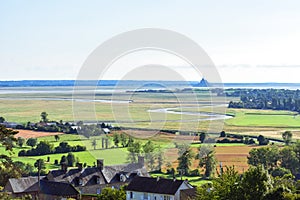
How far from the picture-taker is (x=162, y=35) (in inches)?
1270

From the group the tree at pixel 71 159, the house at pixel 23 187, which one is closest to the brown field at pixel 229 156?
the tree at pixel 71 159

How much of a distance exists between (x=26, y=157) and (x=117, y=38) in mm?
34532

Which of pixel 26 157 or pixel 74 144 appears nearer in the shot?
pixel 26 157

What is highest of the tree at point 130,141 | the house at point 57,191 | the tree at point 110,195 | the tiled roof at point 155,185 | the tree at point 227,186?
the tree at point 130,141

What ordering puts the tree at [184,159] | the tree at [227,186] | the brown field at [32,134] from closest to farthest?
the tree at [227,186] < the tree at [184,159] < the brown field at [32,134]

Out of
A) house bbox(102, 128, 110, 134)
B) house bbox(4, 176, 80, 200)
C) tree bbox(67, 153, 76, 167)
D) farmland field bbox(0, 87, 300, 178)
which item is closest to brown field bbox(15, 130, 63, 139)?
farmland field bbox(0, 87, 300, 178)

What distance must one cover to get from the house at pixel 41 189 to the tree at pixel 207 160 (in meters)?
15.3

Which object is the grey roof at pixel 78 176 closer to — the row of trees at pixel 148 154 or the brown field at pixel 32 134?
the row of trees at pixel 148 154

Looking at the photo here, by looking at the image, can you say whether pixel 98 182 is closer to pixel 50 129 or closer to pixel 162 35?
pixel 162 35

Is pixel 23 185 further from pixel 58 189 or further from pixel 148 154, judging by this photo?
pixel 148 154

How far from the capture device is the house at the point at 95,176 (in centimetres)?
4541

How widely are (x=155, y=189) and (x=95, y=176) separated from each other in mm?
10239

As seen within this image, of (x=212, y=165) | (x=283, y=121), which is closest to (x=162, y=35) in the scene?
(x=212, y=165)

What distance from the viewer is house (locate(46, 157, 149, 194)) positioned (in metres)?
45.4
